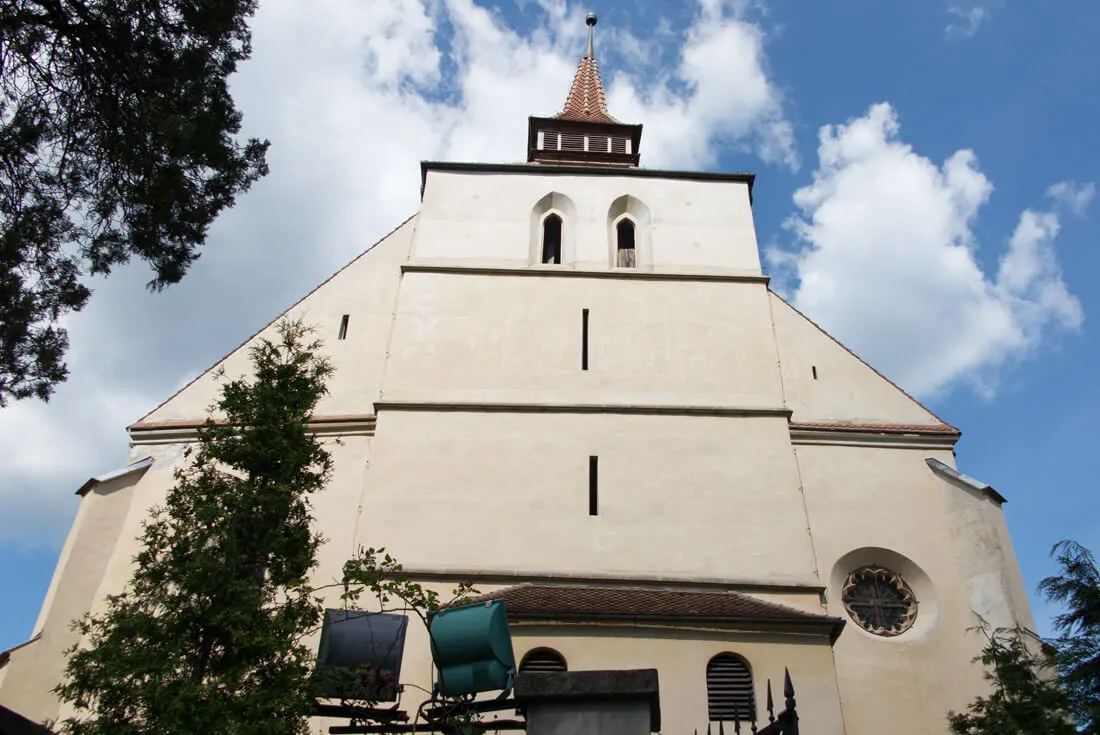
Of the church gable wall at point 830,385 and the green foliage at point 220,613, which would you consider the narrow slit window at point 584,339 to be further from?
the green foliage at point 220,613

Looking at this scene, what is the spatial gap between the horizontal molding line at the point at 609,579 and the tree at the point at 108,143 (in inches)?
189

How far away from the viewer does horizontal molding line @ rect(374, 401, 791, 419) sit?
12211 millimetres

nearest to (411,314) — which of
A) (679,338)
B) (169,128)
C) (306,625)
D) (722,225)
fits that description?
(679,338)

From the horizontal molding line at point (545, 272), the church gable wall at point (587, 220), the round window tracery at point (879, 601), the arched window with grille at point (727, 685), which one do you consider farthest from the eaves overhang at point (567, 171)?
the arched window with grille at point (727, 685)

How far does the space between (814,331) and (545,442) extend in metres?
4.99

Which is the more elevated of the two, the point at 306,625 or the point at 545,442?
the point at 545,442

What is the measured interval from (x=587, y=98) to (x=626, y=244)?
10.5 metres

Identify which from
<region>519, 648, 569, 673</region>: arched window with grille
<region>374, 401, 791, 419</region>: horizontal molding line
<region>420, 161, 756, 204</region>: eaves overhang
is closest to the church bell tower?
<region>420, 161, 756, 204</region>: eaves overhang

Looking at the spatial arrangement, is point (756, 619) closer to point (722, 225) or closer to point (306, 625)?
point (306, 625)

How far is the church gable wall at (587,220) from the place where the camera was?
1423 cm

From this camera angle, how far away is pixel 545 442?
39.2 feet

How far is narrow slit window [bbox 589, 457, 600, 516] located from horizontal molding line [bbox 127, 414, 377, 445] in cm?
320

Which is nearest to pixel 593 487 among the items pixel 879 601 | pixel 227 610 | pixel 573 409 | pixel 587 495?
pixel 587 495

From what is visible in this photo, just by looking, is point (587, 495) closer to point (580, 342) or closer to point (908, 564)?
point (580, 342)
